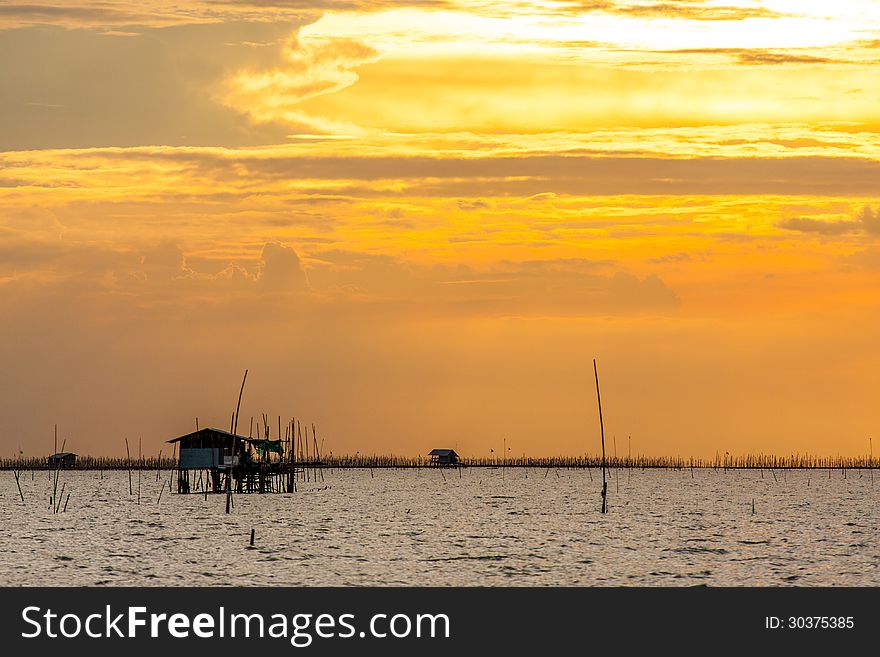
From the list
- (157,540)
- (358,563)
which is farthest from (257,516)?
(358,563)

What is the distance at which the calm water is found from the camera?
38.8 m

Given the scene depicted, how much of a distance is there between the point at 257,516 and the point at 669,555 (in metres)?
27.2

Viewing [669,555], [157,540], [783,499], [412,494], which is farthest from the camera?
[412,494]

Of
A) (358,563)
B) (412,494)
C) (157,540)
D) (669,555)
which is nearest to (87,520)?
(157,540)

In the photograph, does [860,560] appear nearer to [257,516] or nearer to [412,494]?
[257,516]

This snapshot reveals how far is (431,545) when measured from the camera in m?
48.9

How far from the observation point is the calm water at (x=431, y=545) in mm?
38750

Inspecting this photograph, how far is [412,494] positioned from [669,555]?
64.9 meters
